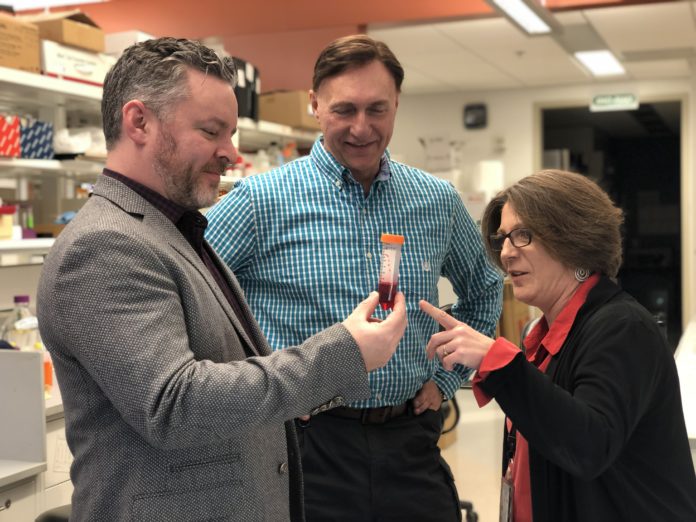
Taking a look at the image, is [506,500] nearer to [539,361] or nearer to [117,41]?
[539,361]

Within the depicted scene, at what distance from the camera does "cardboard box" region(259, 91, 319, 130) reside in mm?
6121

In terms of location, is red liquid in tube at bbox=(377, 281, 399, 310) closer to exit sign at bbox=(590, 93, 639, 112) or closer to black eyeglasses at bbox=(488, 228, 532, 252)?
black eyeglasses at bbox=(488, 228, 532, 252)

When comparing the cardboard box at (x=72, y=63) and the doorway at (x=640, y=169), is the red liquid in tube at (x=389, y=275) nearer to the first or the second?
the cardboard box at (x=72, y=63)

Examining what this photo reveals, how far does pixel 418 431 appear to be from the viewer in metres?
2.12

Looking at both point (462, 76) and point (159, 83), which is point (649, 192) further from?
point (159, 83)

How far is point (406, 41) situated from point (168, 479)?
7.44m

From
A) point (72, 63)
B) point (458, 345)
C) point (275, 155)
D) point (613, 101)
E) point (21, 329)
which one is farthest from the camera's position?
point (613, 101)

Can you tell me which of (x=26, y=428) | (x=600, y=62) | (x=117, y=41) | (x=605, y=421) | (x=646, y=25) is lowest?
(x=26, y=428)

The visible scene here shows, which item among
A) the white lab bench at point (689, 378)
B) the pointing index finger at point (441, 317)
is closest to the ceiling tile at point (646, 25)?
the white lab bench at point (689, 378)

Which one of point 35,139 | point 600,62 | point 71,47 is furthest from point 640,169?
point 35,139

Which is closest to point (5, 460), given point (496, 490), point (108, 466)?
point (108, 466)

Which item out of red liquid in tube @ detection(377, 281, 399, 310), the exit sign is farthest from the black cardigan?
the exit sign

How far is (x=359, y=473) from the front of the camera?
2.01 m

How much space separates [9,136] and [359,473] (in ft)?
8.39
